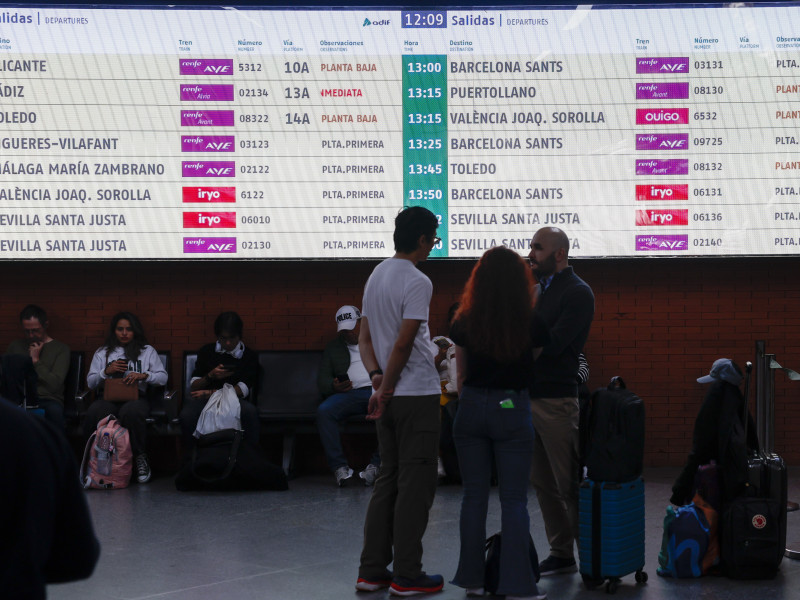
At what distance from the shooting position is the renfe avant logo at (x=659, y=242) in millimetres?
6887

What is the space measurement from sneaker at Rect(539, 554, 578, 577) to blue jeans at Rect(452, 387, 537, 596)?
47 centimetres

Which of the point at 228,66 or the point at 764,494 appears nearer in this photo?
the point at 764,494

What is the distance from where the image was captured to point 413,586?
12.9ft

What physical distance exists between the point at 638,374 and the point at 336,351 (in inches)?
93.1

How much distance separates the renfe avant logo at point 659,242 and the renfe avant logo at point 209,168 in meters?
3.05

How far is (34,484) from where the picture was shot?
4.54 feet

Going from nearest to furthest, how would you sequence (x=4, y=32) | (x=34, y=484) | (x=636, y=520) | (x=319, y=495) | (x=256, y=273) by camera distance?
(x=34, y=484), (x=636, y=520), (x=319, y=495), (x=4, y=32), (x=256, y=273)

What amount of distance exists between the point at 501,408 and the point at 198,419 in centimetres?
338

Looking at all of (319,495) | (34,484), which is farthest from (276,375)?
(34,484)

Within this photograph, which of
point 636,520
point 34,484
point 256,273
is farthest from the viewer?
point 256,273

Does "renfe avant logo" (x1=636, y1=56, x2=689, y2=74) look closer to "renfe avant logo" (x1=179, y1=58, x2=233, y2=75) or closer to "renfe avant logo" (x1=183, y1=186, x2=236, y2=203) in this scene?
"renfe avant logo" (x1=179, y1=58, x2=233, y2=75)

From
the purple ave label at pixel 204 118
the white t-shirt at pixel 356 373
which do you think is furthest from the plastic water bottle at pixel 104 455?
the purple ave label at pixel 204 118

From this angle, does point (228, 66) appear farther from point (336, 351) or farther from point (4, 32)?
point (336, 351)

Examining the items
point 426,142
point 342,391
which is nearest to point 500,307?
point 342,391
